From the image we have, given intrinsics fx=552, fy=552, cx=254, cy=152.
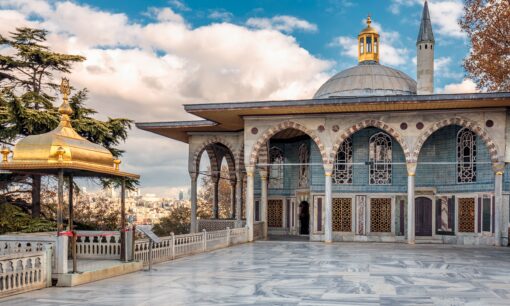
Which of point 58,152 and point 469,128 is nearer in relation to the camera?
point 58,152

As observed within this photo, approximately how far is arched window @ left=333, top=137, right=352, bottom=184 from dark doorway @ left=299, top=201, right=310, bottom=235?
3003 mm

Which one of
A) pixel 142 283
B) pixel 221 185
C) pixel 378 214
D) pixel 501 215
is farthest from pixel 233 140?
pixel 221 185

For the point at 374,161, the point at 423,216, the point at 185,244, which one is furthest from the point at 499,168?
the point at 185,244

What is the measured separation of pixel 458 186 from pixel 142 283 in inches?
512

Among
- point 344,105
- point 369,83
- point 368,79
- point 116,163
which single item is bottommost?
point 116,163

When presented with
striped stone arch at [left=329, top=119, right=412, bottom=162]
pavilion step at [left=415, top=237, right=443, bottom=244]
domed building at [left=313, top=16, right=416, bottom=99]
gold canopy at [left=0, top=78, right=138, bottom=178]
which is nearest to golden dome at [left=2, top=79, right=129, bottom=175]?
gold canopy at [left=0, top=78, right=138, bottom=178]

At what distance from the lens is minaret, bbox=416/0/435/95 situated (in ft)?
75.9

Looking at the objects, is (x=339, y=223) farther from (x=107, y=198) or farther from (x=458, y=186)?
(x=107, y=198)

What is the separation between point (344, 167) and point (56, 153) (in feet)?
43.0

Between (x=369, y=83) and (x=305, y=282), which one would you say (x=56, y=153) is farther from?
(x=369, y=83)

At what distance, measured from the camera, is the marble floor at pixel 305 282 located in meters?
7.43

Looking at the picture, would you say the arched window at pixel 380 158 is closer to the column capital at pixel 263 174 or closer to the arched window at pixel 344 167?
the arched window at pixel 344 167

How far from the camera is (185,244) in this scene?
1354 cm

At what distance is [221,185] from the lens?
40.0 meters
